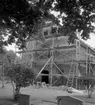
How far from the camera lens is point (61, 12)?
5.51 m

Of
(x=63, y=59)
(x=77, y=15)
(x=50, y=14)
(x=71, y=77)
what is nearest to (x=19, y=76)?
(x=50, y=14)

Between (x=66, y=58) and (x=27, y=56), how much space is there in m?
8.73

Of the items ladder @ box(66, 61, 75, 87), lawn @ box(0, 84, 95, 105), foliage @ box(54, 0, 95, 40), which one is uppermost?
foliage @ box(54, 0, 95, 40)

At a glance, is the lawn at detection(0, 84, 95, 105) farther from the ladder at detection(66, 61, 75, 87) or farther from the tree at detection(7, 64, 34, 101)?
the ladder at detection(66, 61, 75, 87)

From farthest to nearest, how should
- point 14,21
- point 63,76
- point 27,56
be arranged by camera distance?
point 27,56 < point 63,76 < point 14,21

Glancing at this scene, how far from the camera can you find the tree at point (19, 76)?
1177cm

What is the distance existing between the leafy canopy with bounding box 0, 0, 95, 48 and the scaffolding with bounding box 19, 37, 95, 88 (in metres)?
18.1

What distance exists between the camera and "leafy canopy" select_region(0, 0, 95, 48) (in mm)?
5273

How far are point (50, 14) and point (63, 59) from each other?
70.9 feet

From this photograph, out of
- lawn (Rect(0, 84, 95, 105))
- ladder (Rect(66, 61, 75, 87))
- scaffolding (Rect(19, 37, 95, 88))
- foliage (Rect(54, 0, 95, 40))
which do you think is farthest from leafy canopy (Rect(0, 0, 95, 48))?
ladder (Rect(66, 61, 75, 87))

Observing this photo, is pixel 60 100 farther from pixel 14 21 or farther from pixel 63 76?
pixel 63 76

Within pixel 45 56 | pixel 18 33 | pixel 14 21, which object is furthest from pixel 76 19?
pixel 45 56

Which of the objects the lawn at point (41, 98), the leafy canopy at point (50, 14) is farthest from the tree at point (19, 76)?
the leafy canopy at point (50, 14)

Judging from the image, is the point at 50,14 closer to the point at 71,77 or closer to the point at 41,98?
the point at 41,98
